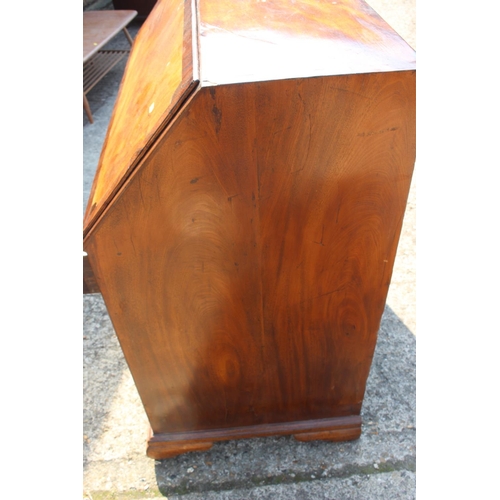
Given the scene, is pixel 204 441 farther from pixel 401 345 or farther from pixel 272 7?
pixel 272 7

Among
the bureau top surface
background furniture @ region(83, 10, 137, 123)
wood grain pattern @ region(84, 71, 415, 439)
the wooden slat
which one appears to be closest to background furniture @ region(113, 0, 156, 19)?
background furniture @ region(83, 10, 137, 123)

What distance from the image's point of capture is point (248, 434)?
1856 mm

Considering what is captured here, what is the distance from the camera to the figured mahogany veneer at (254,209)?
44.3 inches

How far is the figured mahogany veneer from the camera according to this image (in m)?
1.12

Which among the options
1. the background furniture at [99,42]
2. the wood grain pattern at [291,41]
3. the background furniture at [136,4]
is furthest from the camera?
the background furniture at [136,4]

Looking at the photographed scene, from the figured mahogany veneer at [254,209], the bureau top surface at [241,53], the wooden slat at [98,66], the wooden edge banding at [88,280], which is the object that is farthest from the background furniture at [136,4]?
the wooden edge banding at [88,280]

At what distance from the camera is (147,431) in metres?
1.89

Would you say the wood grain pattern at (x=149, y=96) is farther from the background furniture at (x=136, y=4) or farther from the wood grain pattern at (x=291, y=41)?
the background furniture at (x=136, y=4)

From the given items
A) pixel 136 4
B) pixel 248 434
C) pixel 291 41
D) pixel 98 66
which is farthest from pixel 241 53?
pixel 136 4

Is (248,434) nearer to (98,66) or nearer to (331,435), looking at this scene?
(331,435)

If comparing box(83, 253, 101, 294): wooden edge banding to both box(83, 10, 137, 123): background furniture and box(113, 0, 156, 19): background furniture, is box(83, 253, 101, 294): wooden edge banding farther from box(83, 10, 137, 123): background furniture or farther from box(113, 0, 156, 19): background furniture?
box(113, 0, 156, 19): background furniture

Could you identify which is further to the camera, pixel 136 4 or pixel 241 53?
pixel 136 4

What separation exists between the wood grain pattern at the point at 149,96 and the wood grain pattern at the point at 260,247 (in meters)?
0.04

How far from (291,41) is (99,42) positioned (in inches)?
144
